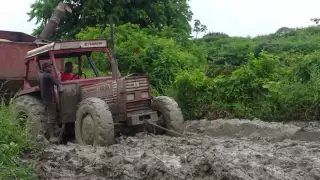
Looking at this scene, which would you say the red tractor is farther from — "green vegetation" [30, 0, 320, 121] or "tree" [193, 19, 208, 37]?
"tree" [193, 19, 208, 37]

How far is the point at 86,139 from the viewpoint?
29.2 feet

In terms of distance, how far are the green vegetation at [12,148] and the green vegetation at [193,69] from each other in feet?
13.8

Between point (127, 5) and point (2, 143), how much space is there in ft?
58.8

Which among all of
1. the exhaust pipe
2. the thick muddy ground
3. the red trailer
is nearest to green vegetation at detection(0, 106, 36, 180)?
the thick muddy ground

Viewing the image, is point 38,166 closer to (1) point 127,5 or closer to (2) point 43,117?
(2) point 43,117

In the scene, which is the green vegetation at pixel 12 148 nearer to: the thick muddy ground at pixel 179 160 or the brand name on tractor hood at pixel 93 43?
the thick muddy ground at pixel 179 160

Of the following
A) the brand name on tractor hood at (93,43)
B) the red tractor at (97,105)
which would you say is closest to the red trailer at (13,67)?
the red tractor at (97,105)

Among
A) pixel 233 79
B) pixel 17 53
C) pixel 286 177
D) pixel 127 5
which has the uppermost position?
pixel 127 5

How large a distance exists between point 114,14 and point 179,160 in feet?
55.7

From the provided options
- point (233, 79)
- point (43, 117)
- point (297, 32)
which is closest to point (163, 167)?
point (43, 117)

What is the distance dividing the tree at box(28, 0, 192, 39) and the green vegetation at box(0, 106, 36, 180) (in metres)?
15.6

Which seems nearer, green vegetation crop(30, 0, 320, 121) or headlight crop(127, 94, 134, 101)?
headlight crop(127, 94, 134, 101)

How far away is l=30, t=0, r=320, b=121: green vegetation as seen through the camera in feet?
38.5

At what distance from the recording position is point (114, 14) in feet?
75.8
